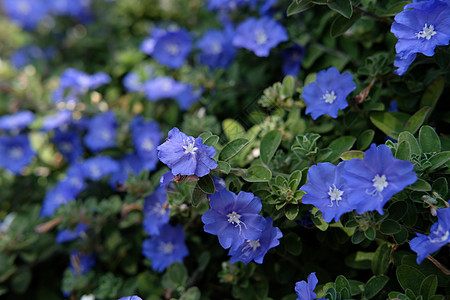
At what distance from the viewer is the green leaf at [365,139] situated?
1.48m

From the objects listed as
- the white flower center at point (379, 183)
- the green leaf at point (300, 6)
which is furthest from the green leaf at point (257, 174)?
the green leaf at point (300, 6)

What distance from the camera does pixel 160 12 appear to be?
116 inches

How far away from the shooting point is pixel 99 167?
2.16 meters

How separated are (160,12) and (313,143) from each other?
76.6 inches

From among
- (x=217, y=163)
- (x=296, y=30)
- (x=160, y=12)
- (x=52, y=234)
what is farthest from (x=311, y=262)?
(x=160, y=12)

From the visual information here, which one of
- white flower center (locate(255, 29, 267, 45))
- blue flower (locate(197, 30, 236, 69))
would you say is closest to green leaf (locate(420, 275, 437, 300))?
white flower center (locate(255, 29, 267, 45))

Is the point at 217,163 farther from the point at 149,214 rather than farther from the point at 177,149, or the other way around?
the point at 149,214

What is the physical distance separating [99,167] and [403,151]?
1.49m

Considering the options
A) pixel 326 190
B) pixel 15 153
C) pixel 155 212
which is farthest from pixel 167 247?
pixel 15 153

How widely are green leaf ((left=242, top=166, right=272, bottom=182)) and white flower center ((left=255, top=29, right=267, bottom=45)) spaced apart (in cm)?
79

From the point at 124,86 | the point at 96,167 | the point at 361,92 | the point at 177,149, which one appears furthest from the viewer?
the point at 124,86

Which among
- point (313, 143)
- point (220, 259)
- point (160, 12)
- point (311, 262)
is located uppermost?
point (313, 143)

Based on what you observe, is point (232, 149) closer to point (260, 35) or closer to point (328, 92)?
point (328, 92)

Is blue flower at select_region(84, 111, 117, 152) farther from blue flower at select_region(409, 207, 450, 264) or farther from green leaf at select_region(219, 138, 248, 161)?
blue flower at select_region(409, 207, 450, 264)
